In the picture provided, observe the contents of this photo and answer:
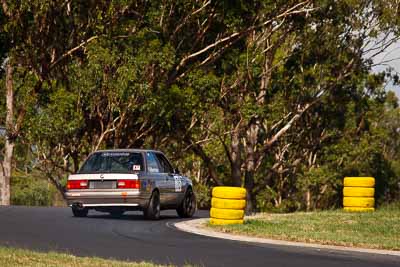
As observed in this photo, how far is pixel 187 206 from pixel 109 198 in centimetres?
322

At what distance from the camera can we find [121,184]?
21594 millimetres

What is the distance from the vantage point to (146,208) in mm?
22031

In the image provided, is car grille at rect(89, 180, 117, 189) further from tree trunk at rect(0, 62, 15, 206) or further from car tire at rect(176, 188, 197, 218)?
tree trunk at rect(0, 62, 15, 206)

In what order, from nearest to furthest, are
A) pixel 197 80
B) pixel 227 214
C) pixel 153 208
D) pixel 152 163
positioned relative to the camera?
pixel 227 214, pixel 153 208, pixel 152 163, pixel 197 80

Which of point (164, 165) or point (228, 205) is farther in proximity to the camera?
point (164, 165)

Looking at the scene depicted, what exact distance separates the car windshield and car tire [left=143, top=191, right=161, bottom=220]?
772 millimetres

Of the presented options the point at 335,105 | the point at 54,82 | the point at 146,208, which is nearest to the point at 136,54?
the point at 54,82

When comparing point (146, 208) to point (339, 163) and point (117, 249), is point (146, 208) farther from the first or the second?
point (339, 163)

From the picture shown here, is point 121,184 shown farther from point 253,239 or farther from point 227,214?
point 253,239

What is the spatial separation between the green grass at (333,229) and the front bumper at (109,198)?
2.10m

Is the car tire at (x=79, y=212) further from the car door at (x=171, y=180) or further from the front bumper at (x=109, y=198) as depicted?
the car door at (x=171, y=180)

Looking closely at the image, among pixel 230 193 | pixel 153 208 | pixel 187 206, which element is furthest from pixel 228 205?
pixel 187 206

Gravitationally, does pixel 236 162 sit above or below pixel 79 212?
above

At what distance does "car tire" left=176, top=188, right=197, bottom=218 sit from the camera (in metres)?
24.1
